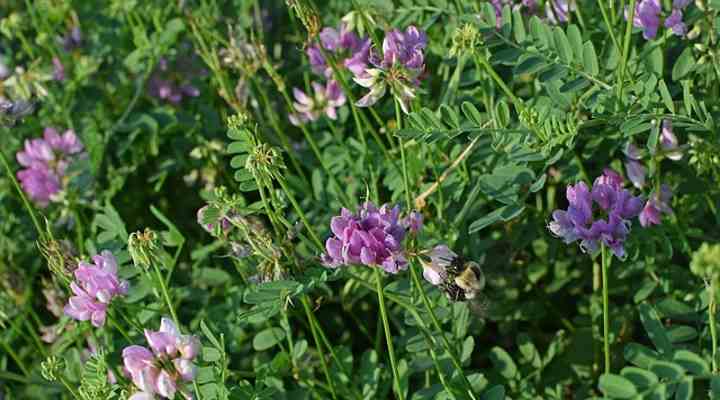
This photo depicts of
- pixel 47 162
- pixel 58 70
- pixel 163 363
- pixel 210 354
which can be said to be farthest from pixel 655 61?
pixel 58 70

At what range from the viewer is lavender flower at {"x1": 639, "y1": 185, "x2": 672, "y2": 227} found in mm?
2258

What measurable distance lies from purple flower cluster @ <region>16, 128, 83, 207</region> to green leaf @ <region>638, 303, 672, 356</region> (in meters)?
1.82

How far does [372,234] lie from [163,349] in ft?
1.39

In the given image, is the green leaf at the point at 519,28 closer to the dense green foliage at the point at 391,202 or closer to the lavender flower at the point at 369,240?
the dense green foliage at the point at 391,202

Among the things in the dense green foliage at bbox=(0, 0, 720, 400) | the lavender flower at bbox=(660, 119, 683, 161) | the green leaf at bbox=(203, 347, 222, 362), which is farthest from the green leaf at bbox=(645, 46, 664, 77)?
the green leaf at bbox=(203, 347, 222, 362)

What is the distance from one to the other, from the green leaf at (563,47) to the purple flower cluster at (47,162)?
161cm

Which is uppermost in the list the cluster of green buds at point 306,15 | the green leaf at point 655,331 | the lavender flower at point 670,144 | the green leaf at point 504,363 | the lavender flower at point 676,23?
the cluster of green buds at point 306,15

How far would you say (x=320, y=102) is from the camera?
9.32ft

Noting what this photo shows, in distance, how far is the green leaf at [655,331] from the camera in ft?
6.50

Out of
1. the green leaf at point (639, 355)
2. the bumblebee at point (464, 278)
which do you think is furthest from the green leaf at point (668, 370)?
the bumblebee at point (464, 278)

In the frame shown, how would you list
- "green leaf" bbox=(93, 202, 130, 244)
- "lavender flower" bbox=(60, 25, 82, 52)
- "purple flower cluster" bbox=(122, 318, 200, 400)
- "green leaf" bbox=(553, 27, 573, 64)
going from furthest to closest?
"lavender flower" bbox=(60, 25, 82, 52) → "green leaf" bbox=(93, 202, 130, 244) → "green leaf" bbox=(553, 27, 573, 64) → "purple flower cluster" bbox=(122, 318, 200, 400)

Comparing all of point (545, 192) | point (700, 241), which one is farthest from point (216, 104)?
point (700, 241)

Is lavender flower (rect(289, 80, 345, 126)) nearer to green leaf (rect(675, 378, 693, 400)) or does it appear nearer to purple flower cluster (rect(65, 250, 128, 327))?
purple flower cluster (rect(65, 250, 128, 327))

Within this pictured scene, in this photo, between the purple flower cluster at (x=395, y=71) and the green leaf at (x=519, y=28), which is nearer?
the purple flower cluster at (x=395, y=71)
